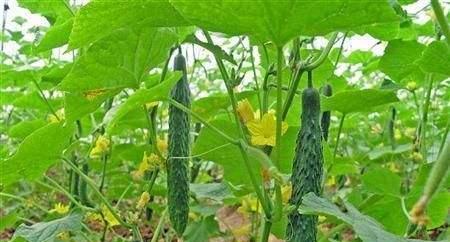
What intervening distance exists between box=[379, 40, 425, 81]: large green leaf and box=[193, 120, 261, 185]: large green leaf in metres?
0.33

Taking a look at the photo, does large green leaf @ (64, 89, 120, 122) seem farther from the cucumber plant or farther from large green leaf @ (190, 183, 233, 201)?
large green leaf @ (190, 183, 233, 201)

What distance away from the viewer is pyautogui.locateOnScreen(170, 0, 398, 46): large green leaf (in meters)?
0.79

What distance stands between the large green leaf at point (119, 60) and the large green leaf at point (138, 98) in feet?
0.21

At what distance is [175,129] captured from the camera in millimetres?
1170

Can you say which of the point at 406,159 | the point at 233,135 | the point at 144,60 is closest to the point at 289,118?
the point at 233,135

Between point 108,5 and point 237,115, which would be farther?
point 237,115

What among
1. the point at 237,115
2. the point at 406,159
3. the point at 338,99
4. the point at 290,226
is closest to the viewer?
the point at 290,226

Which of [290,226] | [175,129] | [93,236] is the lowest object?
[93,236]

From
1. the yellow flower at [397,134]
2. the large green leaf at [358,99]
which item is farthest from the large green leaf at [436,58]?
the yellow flower at [397,134]

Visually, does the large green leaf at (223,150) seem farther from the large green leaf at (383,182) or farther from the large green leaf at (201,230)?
the large green leaf at (201,230)

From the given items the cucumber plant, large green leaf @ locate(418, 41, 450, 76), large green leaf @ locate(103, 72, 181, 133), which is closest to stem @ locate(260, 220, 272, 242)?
the cucumber plant

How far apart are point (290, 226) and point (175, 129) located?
272 mm

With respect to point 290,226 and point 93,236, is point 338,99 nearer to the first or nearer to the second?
point 290,226

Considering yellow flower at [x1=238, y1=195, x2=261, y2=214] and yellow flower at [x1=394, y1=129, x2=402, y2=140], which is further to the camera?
yellow flower at [x1=394, y1=129, x2=402, y2=140]
